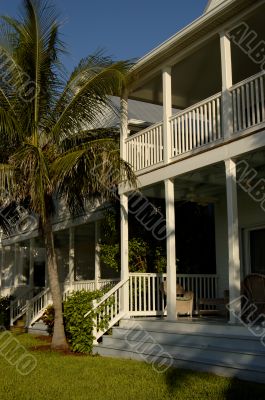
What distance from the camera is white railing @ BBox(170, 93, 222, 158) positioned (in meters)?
9.98

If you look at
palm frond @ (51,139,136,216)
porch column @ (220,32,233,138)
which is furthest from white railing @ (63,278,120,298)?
porch column @ (220,32,233,138)

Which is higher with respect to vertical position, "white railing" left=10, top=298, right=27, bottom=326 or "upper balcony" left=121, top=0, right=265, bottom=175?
"upper balcony" left=121, top=0, right=265, bottom=175

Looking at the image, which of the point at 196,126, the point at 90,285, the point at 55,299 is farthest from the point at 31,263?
the point at 196,126

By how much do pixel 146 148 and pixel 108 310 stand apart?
374 cm

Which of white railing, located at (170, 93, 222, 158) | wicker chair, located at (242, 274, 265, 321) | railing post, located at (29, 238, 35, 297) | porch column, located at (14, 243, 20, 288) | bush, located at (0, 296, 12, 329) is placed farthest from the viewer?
porch column, located at (14, 243, 20, 288)

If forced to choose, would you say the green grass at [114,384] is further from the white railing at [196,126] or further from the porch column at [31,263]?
the porch column at [31,263]

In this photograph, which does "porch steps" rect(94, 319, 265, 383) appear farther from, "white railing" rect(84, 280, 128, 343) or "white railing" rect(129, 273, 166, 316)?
"white railing" rect(129, 273, 166, 316)

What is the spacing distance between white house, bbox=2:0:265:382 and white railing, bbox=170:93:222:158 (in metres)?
0.02

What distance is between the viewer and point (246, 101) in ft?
30.8

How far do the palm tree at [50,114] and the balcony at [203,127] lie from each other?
81 centimetres

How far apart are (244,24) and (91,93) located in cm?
360

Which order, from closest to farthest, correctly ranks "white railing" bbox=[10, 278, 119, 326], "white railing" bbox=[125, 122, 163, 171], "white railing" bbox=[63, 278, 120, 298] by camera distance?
"white railing" bbox=[125, 122, 163, 171] < "white railing" bbox=[63, 278, 120, 298] < "white railing" bbox=[10, 278, 119, 326]

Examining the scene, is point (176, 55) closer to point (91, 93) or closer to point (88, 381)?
point (91, 93)

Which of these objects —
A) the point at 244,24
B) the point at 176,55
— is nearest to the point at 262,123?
the point at 244,24
